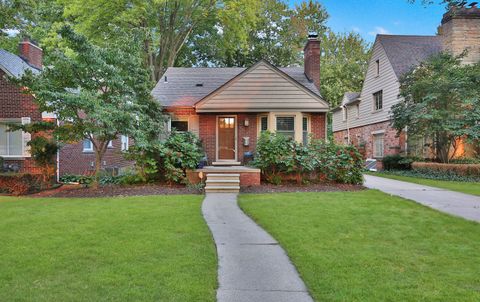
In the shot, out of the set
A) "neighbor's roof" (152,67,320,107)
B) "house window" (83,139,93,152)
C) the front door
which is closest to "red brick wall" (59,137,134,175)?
"house window" (83,139,93,152)

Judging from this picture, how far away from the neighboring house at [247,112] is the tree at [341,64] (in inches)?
785

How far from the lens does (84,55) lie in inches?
420

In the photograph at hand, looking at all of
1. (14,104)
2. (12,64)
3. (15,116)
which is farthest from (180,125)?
(12,64)

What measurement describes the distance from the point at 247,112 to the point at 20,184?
28.5 feet

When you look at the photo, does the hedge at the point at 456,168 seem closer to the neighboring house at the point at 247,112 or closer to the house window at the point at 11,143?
the neighboring house at the point at 247,112

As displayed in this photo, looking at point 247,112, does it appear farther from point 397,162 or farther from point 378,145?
point 378,145

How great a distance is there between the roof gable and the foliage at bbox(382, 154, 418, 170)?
6.72 metres

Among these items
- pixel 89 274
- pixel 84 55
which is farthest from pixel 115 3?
pixel 89 274

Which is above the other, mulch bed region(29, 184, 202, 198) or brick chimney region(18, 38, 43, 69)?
brick chimney region(18, 38, 43, 69)

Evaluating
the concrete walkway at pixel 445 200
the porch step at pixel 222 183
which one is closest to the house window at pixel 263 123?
the porch step at pixel 222 183

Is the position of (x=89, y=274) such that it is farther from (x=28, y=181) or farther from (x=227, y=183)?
(x=28, y=181)

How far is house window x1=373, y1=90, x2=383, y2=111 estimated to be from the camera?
23.2 meters

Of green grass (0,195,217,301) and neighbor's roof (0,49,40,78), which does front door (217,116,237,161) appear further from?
neighbor's roof (0,49,40,78)

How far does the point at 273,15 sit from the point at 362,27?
1191 centimetres
